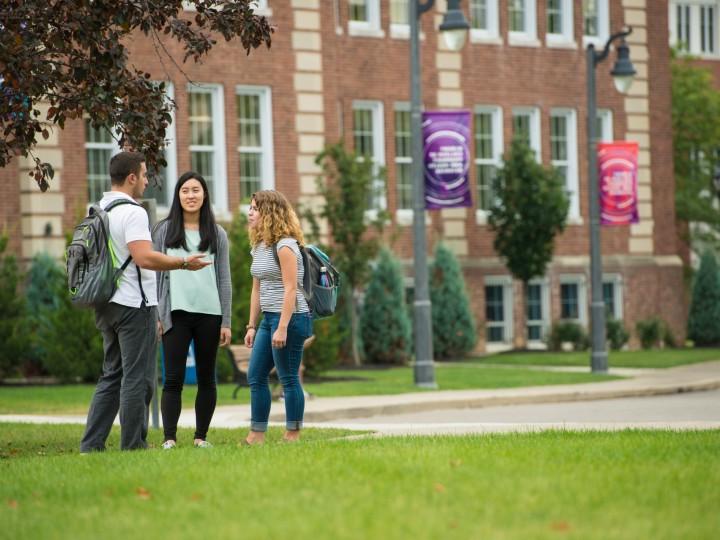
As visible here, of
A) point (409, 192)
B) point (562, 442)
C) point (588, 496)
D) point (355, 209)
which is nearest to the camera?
point (588, 496)

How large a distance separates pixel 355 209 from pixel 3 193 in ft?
20.9

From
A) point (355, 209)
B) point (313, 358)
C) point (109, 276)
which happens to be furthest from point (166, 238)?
point (355, 209)

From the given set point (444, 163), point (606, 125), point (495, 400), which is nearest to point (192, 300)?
point (495, 400)

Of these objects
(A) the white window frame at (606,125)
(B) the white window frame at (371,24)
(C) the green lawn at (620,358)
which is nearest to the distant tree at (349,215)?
(C) the green lawn at (620,358)

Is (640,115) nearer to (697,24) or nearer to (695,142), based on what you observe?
(695,142)

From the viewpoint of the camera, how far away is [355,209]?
98.9 feet

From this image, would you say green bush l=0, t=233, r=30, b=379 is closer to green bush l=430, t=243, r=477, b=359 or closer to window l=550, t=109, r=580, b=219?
green bush l=430, t=243, r=477, b=359

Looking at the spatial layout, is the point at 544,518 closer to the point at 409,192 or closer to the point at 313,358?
the point at 313,358

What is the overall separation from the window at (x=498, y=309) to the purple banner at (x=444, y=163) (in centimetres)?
1126

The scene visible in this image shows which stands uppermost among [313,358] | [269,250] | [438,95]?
[438,95]

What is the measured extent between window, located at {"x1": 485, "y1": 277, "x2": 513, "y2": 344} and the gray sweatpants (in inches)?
973

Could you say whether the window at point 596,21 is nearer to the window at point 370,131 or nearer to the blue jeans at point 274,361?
the window at point 370,131

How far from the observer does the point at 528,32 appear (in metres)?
36.7

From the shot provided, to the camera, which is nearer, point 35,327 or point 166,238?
point 166,238
